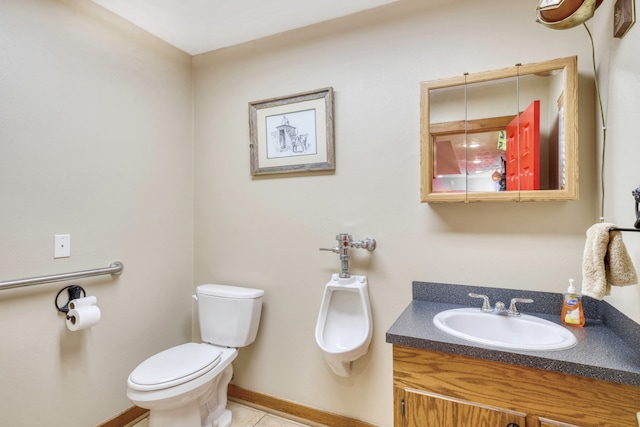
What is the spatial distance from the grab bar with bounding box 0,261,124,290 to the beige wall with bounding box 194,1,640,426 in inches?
22.7

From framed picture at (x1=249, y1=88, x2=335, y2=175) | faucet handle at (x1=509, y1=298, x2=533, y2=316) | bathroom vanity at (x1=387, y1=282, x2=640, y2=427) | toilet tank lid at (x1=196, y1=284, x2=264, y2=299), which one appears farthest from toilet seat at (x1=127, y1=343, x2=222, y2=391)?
faucet handle at (x1=509, y1=298, x2=533, y2=316)

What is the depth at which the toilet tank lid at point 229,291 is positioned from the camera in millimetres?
1929

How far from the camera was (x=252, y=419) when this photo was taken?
76.7 inches

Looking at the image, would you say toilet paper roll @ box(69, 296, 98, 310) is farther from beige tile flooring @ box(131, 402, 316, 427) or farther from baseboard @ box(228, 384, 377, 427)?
baseboard @ box(228, 384, 377, 427)

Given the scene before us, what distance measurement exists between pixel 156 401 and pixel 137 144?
1405 millimetres

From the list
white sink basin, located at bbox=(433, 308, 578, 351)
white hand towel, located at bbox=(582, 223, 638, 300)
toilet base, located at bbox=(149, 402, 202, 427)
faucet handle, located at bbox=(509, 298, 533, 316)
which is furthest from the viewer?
toilet base, located at bbox=(149, 402, 202, 427)

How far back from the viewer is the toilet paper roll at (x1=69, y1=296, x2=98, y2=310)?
155 centimetres

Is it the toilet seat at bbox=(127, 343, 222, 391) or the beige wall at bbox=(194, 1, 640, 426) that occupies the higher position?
the beige wall at bbox=(194, 1, 640, 426)

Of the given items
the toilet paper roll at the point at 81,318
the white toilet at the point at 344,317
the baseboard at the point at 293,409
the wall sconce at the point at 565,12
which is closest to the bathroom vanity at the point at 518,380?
the white toilet at the point at 344,317

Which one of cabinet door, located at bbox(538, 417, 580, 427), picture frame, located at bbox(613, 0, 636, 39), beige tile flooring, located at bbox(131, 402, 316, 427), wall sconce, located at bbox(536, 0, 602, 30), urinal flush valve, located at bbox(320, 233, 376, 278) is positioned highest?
wall sconce, located at bbox(536, 0, 602, 30)

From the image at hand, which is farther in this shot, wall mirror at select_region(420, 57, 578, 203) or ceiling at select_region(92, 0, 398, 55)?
ceiling at select_region(92, 0, 398, 55)

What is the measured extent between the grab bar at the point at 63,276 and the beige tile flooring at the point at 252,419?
941mm

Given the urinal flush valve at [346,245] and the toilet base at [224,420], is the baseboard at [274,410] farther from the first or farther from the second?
the urinal flush valve at [346,245]

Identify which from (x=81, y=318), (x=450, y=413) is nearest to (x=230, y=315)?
(x=81, y=318)
